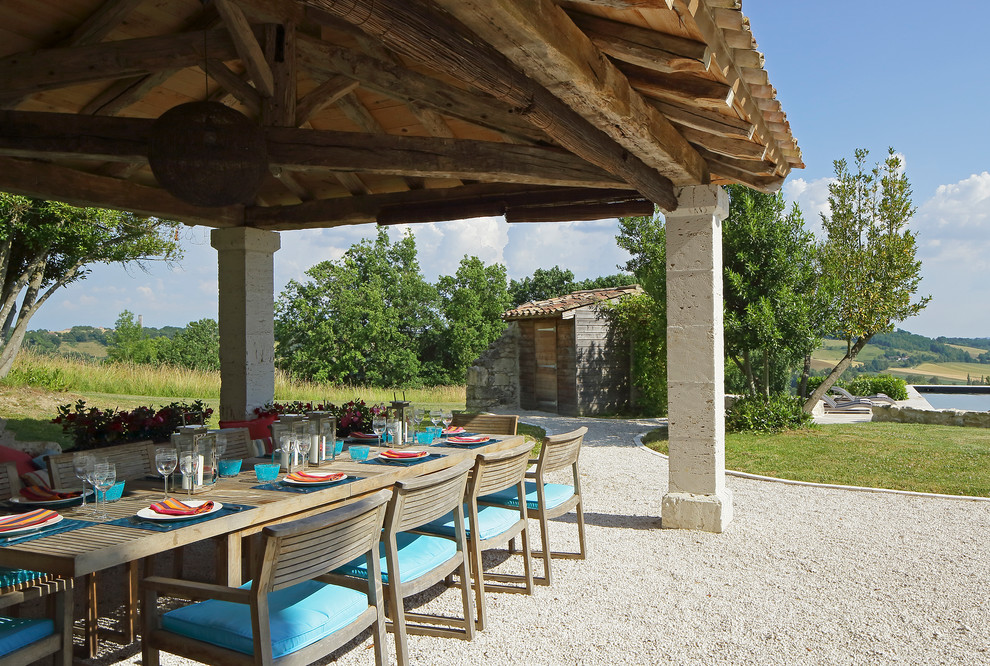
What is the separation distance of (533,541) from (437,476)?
2046 mm

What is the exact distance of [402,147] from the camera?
3.90 m

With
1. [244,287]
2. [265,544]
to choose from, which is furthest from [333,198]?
[265,544]

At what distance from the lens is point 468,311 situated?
25.1 meters

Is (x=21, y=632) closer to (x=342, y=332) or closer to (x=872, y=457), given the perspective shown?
(x=872, y=457)

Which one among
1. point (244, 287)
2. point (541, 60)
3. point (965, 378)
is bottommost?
point (965, 378)

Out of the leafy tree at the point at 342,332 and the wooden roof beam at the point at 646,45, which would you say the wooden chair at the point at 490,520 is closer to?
the wooden roof beam at the point at 646,45

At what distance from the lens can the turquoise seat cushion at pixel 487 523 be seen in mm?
3219

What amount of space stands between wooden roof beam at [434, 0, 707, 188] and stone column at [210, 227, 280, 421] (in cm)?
386

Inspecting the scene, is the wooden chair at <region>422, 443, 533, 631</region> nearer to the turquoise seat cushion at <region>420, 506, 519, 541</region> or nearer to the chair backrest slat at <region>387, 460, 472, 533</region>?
the turquoise seat cushion at <region>420, 506, 519, 541</region>

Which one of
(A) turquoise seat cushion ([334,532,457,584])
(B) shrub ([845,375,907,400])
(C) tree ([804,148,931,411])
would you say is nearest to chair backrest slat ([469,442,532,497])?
(A) turquoise seat cushion ([334,532,457,584])

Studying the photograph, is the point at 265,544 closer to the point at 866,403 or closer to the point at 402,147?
the point at 402,147

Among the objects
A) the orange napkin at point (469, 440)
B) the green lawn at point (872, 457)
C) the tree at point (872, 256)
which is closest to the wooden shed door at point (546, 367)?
the green lawn at point (872, 457)

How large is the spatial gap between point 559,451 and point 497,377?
10.00 meters

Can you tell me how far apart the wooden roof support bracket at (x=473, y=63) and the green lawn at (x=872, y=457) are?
180 inches
